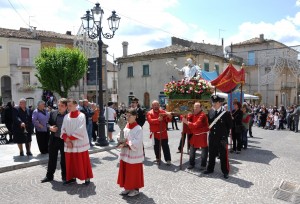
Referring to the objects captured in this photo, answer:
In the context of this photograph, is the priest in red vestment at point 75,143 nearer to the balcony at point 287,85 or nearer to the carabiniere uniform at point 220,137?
the carabiniere uniform at point 220,137

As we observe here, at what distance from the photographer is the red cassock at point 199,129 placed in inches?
285

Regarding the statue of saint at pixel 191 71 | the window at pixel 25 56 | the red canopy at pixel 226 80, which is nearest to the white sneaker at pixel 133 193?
the statue of saint at pixel 191 71

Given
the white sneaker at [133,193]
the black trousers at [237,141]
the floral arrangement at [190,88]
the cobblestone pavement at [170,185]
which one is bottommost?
the cobblestone pavement at [170,185]

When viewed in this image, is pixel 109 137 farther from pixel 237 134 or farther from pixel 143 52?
pixel 143 52

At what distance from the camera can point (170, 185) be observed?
6.24 metres

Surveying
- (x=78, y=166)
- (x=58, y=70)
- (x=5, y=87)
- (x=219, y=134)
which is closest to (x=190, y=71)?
(x=219, y=134)

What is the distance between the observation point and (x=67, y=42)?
3544 cm

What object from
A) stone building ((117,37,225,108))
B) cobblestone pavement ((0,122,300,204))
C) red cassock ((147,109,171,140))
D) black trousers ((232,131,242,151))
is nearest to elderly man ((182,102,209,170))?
cobblestone pavement ((0,122,300,204))

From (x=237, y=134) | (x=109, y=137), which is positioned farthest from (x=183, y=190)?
(x=109, y=137)

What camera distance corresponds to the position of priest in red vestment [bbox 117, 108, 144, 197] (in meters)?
5.41

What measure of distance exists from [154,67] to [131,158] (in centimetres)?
2713

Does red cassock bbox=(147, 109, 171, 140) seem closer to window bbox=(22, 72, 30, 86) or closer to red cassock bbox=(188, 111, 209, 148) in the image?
red cassock bbox=(188, 111, 209, 148)

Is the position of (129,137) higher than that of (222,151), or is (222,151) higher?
(129,137)

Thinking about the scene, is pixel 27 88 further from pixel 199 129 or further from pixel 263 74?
pixel 263 74
